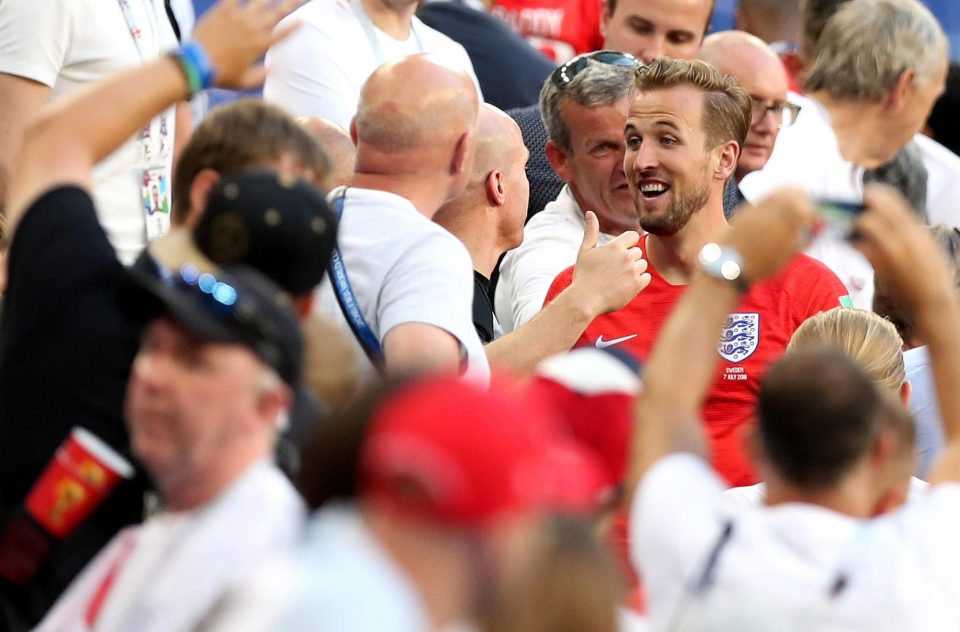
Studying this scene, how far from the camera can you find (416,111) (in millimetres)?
4160

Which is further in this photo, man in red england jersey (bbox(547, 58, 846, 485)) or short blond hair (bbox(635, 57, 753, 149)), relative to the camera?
short blond hair (bbox(635, 57, 753, 149))

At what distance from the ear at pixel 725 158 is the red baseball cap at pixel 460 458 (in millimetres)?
3217

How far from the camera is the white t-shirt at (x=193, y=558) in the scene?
2320 mm

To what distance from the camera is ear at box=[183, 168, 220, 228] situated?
308cm

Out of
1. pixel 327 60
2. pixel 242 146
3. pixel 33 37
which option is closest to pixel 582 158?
pixel 327 60

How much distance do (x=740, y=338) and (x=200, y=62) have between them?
2.07 metres

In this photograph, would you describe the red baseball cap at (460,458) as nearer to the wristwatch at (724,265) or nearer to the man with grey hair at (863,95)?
the wristwatch at (724,265)

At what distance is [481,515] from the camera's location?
6.11 ft

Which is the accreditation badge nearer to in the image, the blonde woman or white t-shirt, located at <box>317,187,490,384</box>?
white t-shirt, located at <box>317,187,490,384</box>

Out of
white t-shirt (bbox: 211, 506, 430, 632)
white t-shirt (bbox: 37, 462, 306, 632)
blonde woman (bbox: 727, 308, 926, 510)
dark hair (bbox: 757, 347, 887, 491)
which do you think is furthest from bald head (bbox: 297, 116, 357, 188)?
white t-shirt (bbox: 211, 506, 430, 632)

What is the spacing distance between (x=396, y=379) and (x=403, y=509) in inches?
9.6

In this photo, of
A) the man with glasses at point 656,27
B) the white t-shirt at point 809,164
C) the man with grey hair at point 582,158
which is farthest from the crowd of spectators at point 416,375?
the man with glasses at point 656,27

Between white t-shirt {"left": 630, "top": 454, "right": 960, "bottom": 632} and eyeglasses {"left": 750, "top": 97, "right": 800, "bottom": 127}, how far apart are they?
12.5ft

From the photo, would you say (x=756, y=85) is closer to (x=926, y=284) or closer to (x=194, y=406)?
(x=926, y=284)
